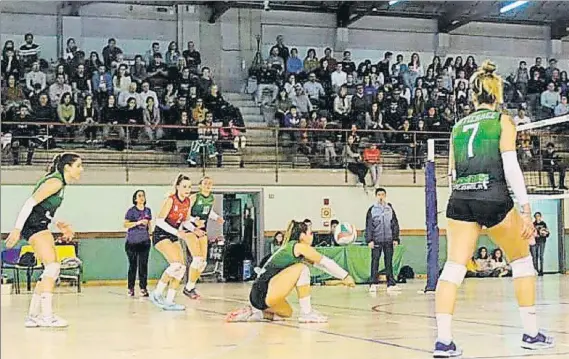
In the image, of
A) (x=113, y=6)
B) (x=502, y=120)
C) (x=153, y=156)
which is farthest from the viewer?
(x=113, y=6)

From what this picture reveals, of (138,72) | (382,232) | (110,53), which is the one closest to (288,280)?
(382,232)

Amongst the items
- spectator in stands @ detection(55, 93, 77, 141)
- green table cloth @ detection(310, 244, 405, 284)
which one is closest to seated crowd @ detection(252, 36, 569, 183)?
green table cloth @ detection(310, 244, 405, 284)

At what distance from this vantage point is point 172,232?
37.8 ft

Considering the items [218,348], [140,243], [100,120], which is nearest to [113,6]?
[100,120]

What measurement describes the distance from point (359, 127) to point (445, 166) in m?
2.43

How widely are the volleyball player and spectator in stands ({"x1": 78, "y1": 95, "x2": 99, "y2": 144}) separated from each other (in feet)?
30.9

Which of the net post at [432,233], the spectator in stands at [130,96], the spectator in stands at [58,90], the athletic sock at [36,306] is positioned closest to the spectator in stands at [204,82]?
the spectator in stands at [130,96]

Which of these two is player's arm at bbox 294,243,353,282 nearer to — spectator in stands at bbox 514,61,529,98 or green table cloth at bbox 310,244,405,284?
green table cloth at bbox 310,244,405,284

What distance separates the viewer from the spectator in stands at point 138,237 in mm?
14641

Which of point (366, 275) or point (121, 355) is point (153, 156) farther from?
point (121, 355)

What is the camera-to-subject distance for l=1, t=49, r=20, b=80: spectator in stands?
21406mm

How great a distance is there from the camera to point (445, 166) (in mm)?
23297

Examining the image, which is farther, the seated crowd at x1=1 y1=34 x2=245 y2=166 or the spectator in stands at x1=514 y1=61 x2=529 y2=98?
the spectator in stands at x1=514 y1=61 x2=529 y2=98

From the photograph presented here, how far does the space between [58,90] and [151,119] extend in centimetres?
230
